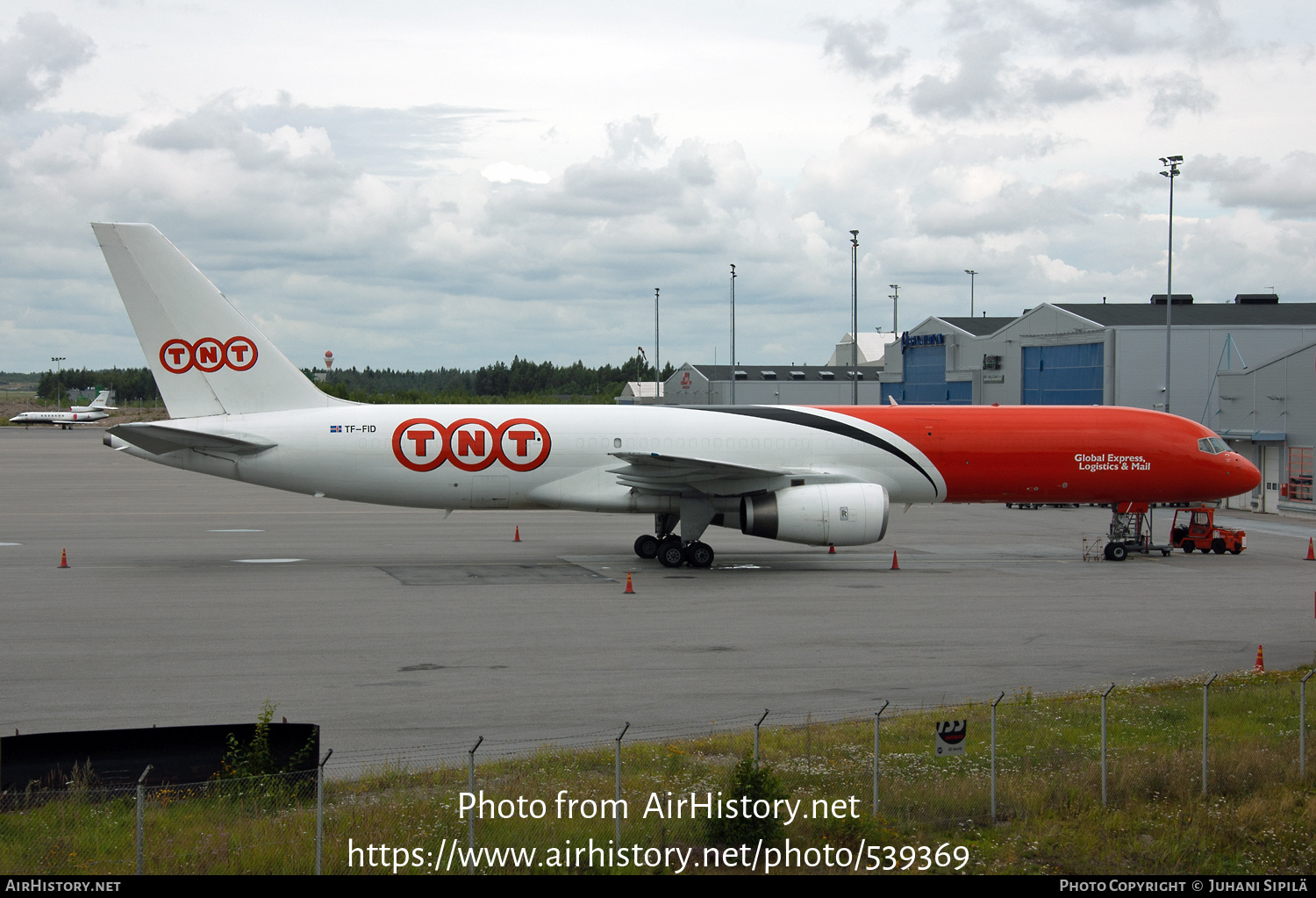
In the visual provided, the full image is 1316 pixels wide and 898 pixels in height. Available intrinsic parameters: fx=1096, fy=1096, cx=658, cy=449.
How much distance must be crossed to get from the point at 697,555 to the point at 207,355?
46.5 feet

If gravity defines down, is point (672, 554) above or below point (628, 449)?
below

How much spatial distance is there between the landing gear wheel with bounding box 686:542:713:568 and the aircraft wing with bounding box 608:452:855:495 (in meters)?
1.54

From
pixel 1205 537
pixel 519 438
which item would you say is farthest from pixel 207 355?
pixel 1205 537

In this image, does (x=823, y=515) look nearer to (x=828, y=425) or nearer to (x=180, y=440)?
(x=828, y=425)

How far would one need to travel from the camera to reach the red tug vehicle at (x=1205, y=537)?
112ft

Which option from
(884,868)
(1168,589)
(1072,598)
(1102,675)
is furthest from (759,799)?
(1168,589)

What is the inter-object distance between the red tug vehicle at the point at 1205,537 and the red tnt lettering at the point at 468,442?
71.8ft

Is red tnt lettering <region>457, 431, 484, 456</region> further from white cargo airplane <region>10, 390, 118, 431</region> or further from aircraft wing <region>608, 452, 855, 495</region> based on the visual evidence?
white cargo airplane <region>10, 390, 118, 431</region>

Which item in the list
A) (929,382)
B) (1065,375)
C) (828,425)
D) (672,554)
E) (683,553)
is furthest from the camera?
(929,382)

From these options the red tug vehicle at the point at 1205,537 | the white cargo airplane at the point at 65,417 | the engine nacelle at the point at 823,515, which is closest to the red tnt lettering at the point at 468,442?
the engine nacelle at the point at 823,515

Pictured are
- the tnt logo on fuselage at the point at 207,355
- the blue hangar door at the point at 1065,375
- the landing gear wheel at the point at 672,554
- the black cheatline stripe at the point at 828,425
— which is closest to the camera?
the tnt logo on fuselage at the point at 207,355

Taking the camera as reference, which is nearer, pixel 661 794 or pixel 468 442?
pixel 661 794

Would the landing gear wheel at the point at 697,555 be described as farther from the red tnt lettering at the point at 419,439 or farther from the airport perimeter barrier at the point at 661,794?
the airport perimeter barrier at the point at 661,794

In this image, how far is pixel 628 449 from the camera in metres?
30.5
